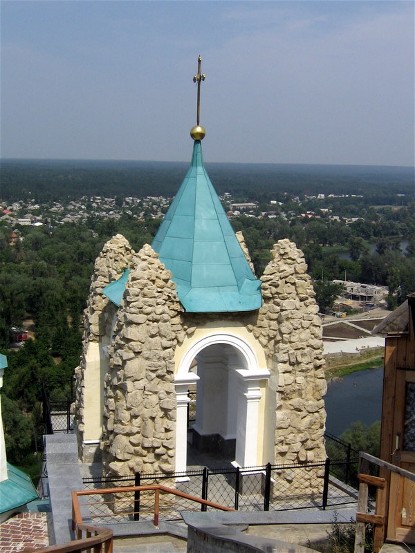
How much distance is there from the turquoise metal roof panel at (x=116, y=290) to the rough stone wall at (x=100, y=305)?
0.35 metres

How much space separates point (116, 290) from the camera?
10430mm

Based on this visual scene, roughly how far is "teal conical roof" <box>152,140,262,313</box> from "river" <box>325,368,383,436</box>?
→ 27186 millimetres

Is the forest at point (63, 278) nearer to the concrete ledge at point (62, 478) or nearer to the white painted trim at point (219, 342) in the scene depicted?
the concrete ledge at point (62, 478)

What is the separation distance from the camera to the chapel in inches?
354

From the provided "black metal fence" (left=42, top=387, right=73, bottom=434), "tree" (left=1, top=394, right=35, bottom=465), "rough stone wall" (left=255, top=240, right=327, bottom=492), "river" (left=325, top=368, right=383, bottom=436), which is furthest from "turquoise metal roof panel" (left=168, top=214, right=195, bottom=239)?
"river" (left=325, top=368, right=383, bottom=436)

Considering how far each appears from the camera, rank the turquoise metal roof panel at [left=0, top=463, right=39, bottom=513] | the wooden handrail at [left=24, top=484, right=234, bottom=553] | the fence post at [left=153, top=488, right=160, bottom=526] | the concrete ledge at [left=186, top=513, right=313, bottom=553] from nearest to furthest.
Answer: the wooden handrail at [left=24, top=484, right=234, bottom=553]
the concrete ledge at [left=186, top=513, right=313, bottom=553]
the fence post at [left=153, top=488, right=160, bottom=526]
the turquoise metal roof panel at [left=0, top=463, right=39, bottom=513]

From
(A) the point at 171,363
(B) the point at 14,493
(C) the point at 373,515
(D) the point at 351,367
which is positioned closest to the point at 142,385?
(A) the point at 171,363

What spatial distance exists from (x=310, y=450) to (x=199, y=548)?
3.15 m

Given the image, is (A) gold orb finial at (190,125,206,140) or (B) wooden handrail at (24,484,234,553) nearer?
(B) wooden handrail at (24,484,234,553)

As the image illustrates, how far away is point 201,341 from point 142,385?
1091 mm

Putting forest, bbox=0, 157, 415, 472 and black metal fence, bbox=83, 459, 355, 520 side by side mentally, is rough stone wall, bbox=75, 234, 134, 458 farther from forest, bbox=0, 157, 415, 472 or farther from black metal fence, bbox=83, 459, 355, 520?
forest, bbox=0, 157, 415, 472

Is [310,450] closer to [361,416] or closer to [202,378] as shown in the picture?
[202,378]

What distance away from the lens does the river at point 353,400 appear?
129 ft

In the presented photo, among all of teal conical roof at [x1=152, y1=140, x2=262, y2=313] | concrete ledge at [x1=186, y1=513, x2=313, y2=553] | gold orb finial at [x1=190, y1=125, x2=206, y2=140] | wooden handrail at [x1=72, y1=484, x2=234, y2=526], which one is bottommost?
wooden handrail at [x1=72, y1=484, x2=234, y2=526]
